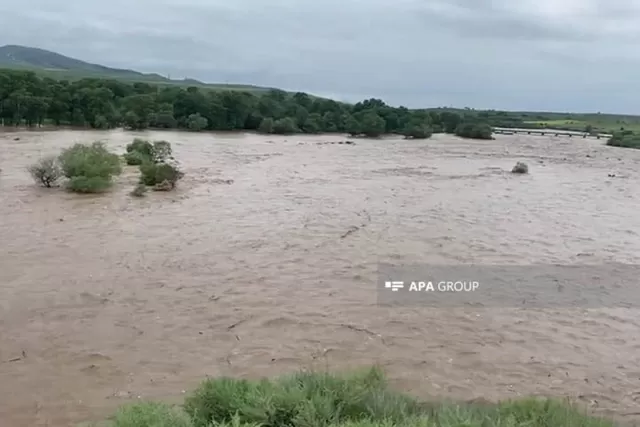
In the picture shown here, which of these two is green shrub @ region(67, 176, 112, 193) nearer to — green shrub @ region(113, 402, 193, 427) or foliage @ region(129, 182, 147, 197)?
foliage @ region(129, 182, 147, 197)

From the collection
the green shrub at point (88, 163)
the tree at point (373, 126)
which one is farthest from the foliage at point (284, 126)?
the green shrub at point (88, 163)

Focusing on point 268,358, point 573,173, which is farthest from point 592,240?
point 573,173

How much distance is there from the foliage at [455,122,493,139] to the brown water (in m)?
44.9

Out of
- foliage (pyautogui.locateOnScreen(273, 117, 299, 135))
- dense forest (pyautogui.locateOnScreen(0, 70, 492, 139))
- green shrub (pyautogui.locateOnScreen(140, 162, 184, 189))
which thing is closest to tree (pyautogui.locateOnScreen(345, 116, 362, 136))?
dense forest (pyautogui.locateOnScreen(0, 70, 492, 139))

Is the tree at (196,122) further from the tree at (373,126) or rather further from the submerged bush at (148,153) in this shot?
the submerged bush at (148,153)

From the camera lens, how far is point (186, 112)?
63.5m

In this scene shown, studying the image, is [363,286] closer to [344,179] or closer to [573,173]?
[344,179]

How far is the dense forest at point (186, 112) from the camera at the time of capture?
55688 millimetres

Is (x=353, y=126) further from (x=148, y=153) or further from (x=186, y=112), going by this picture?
(x=148, y=153)

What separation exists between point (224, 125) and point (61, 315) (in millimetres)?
56108

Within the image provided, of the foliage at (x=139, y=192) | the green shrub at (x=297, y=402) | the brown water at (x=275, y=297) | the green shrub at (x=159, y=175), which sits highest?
the green shrub at (x=297, y=402)

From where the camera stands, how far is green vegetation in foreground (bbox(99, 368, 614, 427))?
4.50m

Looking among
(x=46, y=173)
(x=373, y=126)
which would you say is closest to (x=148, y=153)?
(x=46, y=173)

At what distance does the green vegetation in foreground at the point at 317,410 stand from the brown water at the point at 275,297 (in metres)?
1.88
